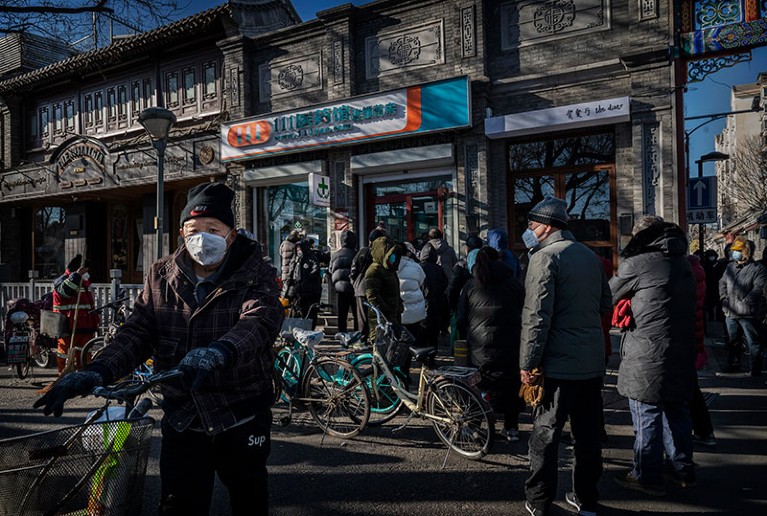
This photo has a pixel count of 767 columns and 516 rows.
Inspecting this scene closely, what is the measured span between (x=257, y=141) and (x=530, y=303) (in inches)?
450

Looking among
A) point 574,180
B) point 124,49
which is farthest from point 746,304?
point 124,49

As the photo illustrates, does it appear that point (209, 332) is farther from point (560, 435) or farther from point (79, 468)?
point (560, 435)

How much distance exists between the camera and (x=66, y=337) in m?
8.11

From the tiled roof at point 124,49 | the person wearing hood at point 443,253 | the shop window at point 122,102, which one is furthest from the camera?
the shop window at point 122,102

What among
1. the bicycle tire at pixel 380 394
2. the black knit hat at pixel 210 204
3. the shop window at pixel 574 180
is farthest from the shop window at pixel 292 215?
the black knit hat at pixel 210 204

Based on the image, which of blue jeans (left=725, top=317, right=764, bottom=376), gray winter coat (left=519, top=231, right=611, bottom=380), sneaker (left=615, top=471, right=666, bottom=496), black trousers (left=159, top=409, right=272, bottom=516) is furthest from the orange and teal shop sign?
black trousers (left=159, top=409, right=272, bottom=516)

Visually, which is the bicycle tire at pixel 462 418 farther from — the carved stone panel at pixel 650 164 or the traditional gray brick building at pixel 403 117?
the carved stone panel at pixel 650 164

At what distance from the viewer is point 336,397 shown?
527 cm

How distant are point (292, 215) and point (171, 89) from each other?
607cm

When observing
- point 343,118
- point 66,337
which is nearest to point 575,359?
point 66,337

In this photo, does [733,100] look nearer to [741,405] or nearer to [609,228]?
[609,228]

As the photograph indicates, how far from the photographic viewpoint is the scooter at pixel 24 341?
8.38m

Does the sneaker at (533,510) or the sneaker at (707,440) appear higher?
the sneaker at (533,510)

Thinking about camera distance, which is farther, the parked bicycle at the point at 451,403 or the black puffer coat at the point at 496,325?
the black puffer coat at the point at 496,325
